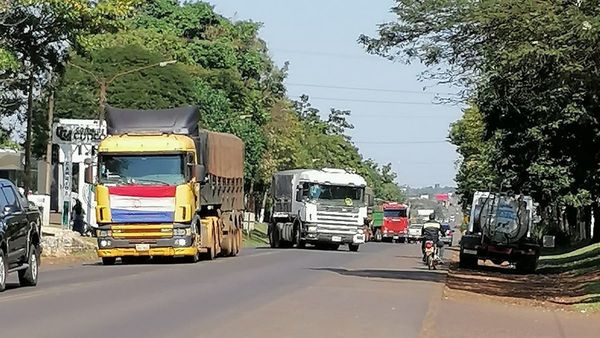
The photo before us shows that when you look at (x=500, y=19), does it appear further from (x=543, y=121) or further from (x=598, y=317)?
(x=543, y=121)

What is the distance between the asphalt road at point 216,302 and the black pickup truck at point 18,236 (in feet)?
1.32

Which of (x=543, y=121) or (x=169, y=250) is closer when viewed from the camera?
(x=169, y=250)

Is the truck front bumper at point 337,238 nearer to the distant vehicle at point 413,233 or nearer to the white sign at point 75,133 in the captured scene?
the white sign at point 75,133

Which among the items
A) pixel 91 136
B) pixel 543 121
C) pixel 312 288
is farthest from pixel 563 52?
pixel 91 136

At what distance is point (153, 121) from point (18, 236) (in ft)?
37.5

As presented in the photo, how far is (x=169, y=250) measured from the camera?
3134 centimetres

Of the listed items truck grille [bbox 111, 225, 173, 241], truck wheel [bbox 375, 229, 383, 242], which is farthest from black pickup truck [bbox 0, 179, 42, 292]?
truck wheel [bbox 375, 229, 383, 242]

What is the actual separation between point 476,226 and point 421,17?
A: 591 inches

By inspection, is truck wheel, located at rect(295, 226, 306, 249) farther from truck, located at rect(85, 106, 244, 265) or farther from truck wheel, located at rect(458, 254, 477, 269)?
truck, located at rect(85, 106, 244, 265)

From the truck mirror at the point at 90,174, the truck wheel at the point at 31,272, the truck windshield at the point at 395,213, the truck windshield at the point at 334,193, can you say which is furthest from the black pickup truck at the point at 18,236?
the truck windshield at the point at 395,213

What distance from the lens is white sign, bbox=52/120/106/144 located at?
46500 millimetres

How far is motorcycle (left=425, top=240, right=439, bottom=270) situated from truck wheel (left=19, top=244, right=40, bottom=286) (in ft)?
52.7

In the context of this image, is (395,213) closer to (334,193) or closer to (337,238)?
(337,238)

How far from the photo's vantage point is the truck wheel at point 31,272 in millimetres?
22438
